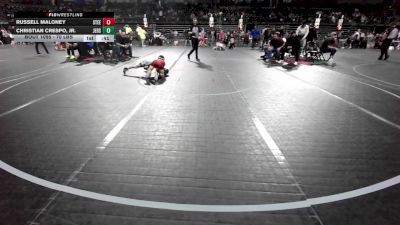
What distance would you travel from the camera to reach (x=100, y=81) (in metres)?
10.2

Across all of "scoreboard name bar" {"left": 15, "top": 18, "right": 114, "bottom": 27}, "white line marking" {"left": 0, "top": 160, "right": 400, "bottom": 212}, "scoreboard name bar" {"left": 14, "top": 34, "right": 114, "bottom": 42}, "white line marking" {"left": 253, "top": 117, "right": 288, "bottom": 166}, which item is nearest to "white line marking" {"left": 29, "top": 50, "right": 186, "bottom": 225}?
"white line marking" {"left": 0, "top": 160, "right": 400, "bottom": 212}

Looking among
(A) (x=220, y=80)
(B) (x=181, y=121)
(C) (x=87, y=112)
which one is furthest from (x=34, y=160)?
(A) (x=220, y=80)

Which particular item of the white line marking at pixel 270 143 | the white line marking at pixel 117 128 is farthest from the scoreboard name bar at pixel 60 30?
the white line marking at pixel 270 143

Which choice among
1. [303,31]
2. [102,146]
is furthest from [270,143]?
[303,31]

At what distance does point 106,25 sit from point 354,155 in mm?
13713

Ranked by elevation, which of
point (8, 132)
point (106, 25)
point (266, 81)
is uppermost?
point (106, 25)

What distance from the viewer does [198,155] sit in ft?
15.2

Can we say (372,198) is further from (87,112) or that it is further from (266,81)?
(266,81)

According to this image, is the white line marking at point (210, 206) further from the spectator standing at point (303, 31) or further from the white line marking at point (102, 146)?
the spectator standing at point (303, 31)

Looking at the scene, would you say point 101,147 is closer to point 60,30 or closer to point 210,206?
point 210,206
